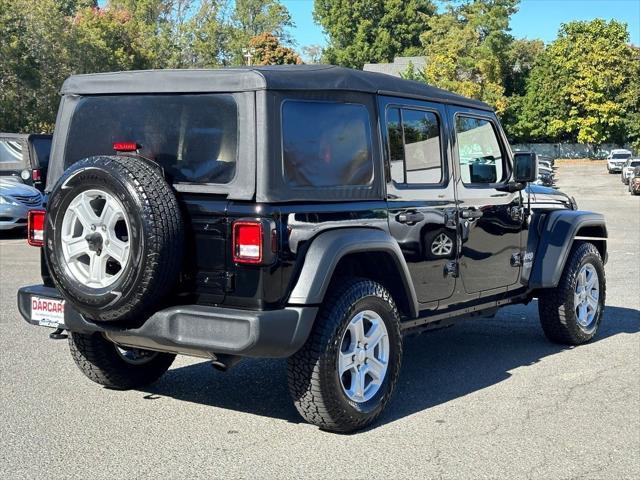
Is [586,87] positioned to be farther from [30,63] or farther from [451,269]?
[451,269]

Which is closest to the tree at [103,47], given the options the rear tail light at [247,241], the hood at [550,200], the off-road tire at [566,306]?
the hood at [550,200]

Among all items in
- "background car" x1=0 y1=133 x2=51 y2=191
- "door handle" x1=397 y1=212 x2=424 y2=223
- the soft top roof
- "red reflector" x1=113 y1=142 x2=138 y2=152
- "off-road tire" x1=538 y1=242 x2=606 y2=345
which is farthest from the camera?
"background car" x1=0 y1=133 x2=51 y2=191

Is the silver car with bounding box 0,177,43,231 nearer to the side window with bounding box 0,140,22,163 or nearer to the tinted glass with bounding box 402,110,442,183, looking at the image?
the side window with bounding box 0,140,22,163

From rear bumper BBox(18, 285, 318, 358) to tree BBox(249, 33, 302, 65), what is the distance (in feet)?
269

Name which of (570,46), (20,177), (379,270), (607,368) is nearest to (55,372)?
(379,270)

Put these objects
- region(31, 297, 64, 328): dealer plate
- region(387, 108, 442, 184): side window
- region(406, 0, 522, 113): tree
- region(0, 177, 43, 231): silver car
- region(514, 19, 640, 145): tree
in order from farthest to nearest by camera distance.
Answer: region(514, 19, 640, 145): tree < region(406, 0, 522, 113): tree < region(0, 177, 43, 231): silver car < region(387, 108, 442, 184): side window < region(31, 297, 64, 328): dealer plate

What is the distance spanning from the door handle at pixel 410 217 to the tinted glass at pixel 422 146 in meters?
0.24

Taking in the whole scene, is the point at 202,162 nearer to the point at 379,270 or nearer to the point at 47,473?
the point at 379,270

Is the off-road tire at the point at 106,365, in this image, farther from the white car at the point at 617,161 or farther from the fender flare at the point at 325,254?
the white car at the point at 617,161

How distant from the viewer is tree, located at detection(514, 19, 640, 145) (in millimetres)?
69500

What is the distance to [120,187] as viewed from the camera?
15.7 feet

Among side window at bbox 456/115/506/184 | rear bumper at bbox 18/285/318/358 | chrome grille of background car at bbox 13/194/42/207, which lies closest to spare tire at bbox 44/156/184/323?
rear bumper at bbox 18/285/318/358

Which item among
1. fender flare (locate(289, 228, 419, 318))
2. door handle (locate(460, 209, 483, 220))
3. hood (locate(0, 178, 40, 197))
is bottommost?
fender flare (locate(289, 228, 419, 318))

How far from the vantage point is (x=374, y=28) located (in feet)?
291
